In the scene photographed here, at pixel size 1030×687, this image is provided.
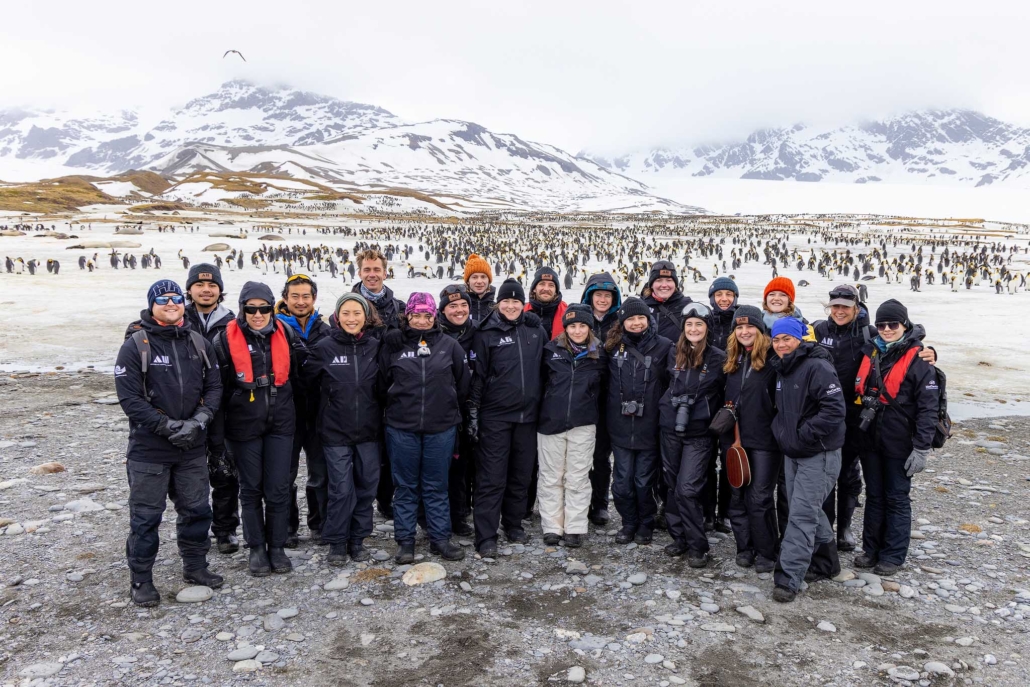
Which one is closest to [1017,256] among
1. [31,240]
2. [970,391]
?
[970,391]

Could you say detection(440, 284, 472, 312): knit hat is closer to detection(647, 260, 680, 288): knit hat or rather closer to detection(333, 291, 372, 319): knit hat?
detection(333, 291, 372, 319): knit hat

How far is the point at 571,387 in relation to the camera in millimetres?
5109

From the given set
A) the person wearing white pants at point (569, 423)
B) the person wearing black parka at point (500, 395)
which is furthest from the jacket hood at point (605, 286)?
the person wearing black parka at point (500, 395)

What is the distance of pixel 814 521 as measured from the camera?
174 inches

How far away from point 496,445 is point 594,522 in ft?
3.80

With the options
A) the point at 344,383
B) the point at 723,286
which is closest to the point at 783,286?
the point at 723,286

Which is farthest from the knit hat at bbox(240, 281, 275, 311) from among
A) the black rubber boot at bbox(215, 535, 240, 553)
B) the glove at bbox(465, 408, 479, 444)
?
the black rubber boot at bbox(215, 535, 240, 553)

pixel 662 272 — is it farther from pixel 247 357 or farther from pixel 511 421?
pixel 247 357

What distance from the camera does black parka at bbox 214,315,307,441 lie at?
14.6 feet

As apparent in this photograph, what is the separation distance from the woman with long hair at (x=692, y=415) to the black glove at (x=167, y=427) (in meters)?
3.18

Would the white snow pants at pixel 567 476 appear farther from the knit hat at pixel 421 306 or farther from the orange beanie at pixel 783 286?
the orange beanie at pixel 783 286

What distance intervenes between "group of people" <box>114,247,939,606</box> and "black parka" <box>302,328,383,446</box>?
0.01m

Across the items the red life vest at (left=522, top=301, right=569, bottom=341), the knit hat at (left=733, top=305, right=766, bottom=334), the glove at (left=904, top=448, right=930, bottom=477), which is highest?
the knit hat at (left=733, top=305, right=766, bottom=334)

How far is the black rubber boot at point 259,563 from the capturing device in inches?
183
